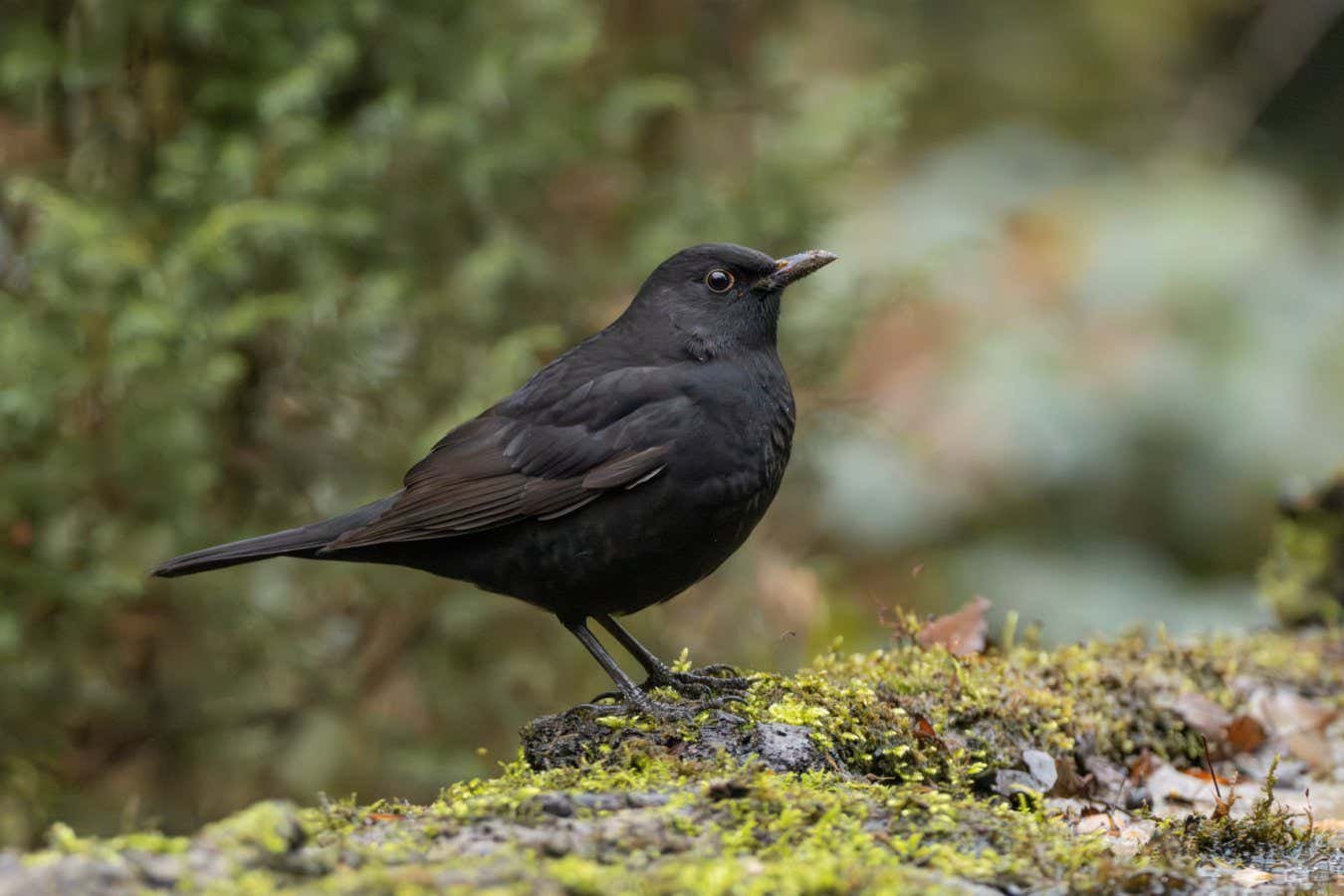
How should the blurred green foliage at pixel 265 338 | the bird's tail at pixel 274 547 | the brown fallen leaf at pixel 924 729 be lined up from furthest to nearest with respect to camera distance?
the blurred green foliage at pixel 265 338
the bird's tail at pixel 274 547
the brown fallen leaf at pixel 924 729

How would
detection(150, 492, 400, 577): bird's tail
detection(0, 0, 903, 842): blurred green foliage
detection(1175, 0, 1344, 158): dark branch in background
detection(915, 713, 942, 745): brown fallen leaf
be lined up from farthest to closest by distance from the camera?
detection(1175, 0, 1344, 158): dark branch in background, detection(0, 0, 903, 842): blurred green foliage, detection(150, 492, 400, 577): bird's tail, detection(915, 713, 942, 745): brown fallen leaf

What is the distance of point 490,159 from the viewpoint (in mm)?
5340

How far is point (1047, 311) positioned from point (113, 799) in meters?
5.87

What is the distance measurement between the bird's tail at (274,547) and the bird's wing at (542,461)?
0.06m

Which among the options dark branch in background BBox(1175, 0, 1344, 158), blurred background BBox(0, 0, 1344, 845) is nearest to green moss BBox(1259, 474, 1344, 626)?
blurred background BBox(0, 0, 1344, 845)

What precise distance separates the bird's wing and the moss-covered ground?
60 cm

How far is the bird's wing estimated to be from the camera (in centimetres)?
356

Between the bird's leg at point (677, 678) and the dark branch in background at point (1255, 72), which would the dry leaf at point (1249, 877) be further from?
the dark branch in background at point (1255, 72)

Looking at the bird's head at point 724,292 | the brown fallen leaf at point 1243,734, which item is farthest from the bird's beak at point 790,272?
the brown fallen leaf at point 1243,734

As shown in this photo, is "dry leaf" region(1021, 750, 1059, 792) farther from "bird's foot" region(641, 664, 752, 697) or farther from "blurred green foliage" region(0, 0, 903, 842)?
"blurred green foliage" region(0, 0, 903, 842)

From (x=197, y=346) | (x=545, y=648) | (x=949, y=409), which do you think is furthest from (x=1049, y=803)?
(x=949, y=409)

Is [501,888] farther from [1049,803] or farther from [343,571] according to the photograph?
Result: [343,571]

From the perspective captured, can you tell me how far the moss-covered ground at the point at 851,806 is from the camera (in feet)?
6.68

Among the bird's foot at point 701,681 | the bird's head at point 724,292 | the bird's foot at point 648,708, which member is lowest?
the bird's foot at point 648,708
